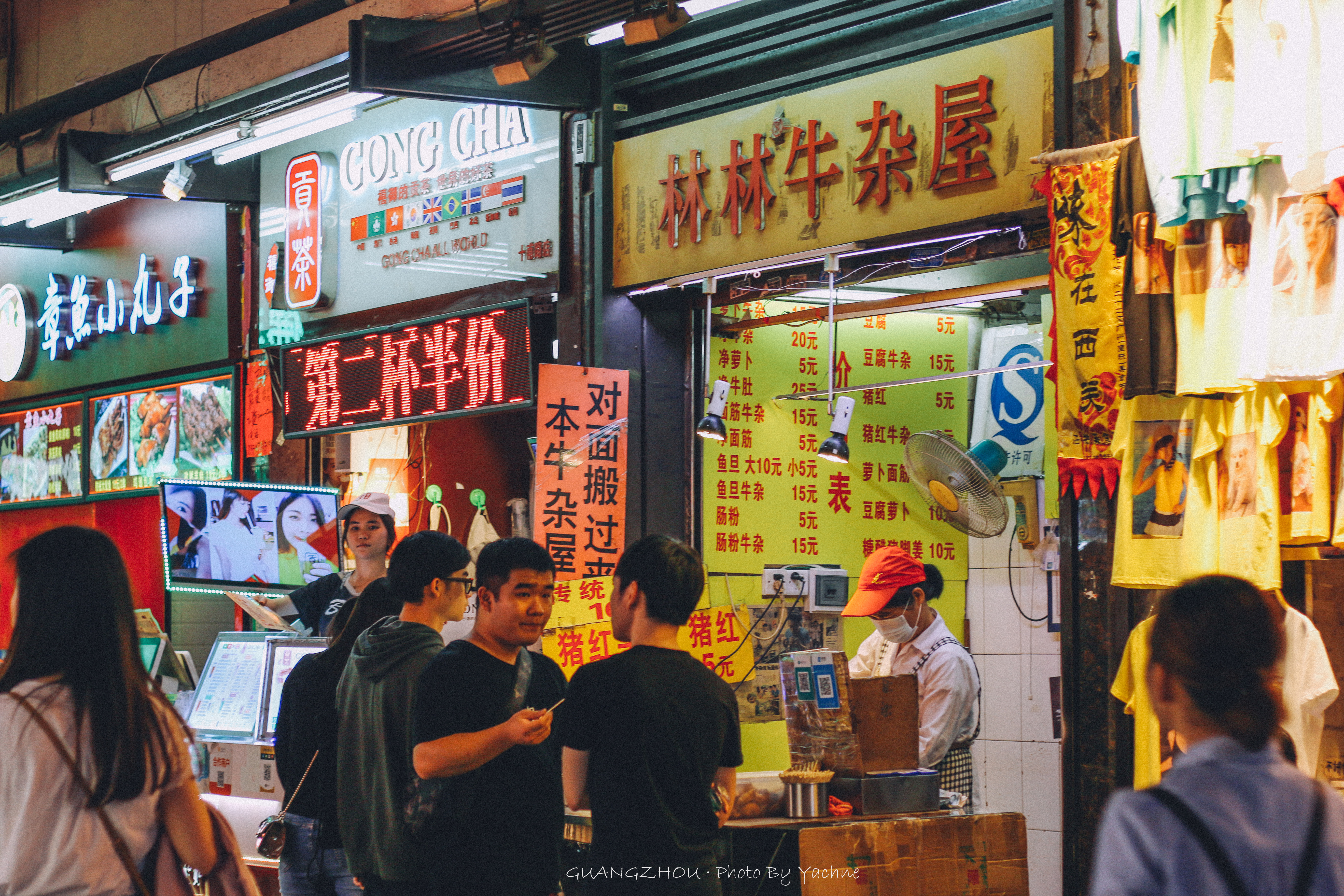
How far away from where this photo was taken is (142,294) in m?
11.3

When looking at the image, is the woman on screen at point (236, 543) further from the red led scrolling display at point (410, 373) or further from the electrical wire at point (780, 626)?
the electrical wire at point (780, 626)

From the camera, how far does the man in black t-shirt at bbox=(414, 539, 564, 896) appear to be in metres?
3.81

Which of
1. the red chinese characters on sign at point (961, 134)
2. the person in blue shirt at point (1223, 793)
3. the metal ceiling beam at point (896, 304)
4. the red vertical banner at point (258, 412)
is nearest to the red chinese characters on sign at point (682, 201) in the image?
the metal ceiling beam at point (896, 304)

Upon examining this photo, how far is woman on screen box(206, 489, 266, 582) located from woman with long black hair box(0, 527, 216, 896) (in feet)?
18.4

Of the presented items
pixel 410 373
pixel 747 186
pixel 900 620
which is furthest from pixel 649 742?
pixel 410 373

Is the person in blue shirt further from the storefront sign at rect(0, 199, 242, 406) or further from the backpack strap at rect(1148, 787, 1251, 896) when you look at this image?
the storefront sign at rect(0, 199, 242, 406)

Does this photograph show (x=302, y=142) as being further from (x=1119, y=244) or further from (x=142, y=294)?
(x=1119, y=244)

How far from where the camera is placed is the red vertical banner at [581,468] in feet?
24.5

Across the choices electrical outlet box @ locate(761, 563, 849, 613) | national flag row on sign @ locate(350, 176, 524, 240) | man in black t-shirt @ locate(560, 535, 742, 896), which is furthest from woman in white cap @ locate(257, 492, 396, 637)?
man in black t-shirt @ locate(560, 535, 742, 896)

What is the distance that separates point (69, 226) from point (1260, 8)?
10410 mm

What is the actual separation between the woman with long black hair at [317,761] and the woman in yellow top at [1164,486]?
9.05 ft

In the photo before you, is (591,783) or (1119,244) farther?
(1119,244)

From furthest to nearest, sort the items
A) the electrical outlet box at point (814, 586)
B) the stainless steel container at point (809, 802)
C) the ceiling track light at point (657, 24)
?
1. the electrical outlet box at point (814, 586)
2. the ceiling track light at point (657, 24)
3. the stainless steel container at point (809, 802)

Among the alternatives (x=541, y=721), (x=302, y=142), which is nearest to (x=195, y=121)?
(x=302, y=142)
